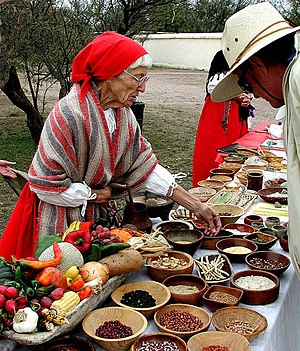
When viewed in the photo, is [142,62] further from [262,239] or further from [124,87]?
[262,239]

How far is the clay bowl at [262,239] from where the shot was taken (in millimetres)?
2471

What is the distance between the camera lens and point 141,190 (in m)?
2.87

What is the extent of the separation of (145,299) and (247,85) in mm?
893

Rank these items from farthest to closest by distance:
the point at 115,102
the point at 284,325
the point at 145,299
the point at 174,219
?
the point at 174,219
the point at 115,102
the point at 284,325
the point at 145,299

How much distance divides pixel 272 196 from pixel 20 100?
6.31 meters

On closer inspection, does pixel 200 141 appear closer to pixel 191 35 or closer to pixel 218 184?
pixel 218 184

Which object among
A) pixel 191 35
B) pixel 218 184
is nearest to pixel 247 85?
pixel 218 184

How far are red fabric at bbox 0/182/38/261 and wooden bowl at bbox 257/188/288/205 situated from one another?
4.99 ft

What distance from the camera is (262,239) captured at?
8.43 feet

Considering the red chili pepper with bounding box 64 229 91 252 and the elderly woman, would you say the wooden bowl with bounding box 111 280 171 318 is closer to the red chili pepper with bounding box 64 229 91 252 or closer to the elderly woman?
the red chili pepper with bounding box 64 229 91 252

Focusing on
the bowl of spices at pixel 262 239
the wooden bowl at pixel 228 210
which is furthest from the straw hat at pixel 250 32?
the wooden bowl at pixel 228 210

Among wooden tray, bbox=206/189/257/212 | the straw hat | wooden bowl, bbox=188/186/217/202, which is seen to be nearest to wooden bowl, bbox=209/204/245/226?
wooden tray, bbox=206/189/257/212

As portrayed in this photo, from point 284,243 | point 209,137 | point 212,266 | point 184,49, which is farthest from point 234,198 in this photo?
point 184,49

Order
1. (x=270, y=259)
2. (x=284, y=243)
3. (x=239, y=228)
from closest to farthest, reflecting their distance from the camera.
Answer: (x=270, y=259) < (x=284, y=243) < (x=239, y=228)
